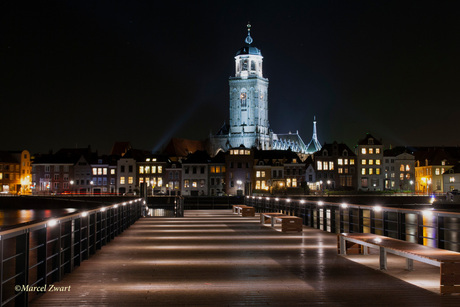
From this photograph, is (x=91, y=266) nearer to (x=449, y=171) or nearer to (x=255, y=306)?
(x=255, y=306)

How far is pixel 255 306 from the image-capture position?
23.7 ft

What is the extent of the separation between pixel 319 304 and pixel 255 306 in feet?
2.72

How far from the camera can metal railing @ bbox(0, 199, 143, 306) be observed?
22.7ft

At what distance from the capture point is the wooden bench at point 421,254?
7.66 m

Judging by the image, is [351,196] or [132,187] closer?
[351,196]

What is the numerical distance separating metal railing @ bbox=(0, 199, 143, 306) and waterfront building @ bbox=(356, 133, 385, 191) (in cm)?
8214

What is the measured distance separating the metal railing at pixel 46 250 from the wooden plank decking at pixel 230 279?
232 mm

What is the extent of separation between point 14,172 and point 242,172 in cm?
4595

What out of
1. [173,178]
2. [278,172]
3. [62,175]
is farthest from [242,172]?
[62,175]

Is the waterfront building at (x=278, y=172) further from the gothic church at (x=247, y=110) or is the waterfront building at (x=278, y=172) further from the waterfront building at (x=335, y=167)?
the gothic church at (x=247, y=110)

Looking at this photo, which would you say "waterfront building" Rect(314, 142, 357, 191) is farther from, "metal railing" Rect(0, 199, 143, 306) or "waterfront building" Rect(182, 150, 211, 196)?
"metal railing" Rect(0, 199, 143, 306)

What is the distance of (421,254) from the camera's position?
27.9 feet

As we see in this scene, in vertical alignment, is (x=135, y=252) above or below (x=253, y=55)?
below

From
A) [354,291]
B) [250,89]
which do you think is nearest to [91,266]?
[354,291]
